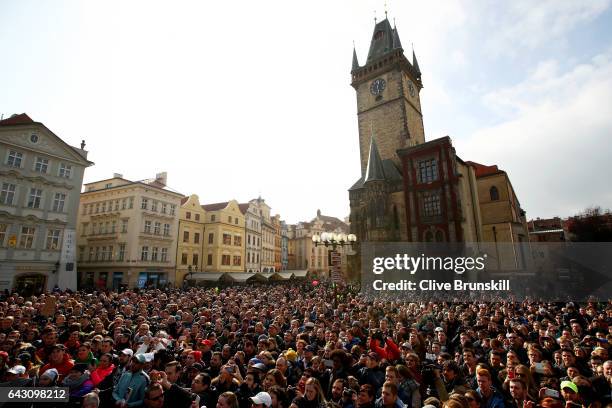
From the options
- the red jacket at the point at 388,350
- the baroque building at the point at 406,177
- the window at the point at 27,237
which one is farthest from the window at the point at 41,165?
the red jacket at the point at 388,350

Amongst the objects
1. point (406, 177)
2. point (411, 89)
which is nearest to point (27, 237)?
point (406, 177)

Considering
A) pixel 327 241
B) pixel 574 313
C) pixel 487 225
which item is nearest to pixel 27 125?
pixel 327 241

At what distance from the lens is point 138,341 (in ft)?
25.0

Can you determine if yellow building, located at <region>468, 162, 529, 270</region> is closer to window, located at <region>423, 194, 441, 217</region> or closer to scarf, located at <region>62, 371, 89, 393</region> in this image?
window, located at <region>423, 194, 441, 217</region>

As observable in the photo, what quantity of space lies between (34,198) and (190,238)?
18.3 metres

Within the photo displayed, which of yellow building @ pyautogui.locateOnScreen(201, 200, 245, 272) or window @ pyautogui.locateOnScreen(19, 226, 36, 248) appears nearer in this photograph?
window @ pyautogui.locateOnScreen(19, 226, 36, 248)

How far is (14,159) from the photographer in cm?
2566

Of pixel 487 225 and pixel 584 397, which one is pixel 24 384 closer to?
pixel 584 397

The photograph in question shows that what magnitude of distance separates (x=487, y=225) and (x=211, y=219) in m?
35.9

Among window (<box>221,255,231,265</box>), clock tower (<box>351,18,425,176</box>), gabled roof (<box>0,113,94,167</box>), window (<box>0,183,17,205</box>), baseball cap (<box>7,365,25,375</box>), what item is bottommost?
baseball cap (<box>7,365,25,375</box>)

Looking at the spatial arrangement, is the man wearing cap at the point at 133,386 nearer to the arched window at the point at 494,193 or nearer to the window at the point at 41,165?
the window at the point at 41,165

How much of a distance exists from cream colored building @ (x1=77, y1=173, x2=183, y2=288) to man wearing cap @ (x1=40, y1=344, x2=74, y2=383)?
3215 cm

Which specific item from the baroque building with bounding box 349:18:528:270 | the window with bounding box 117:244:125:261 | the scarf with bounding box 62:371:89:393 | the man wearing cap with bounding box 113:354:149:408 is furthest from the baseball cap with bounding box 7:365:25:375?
the window with bounding box 117:244:125:261

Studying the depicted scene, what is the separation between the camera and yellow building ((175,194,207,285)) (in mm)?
40469
